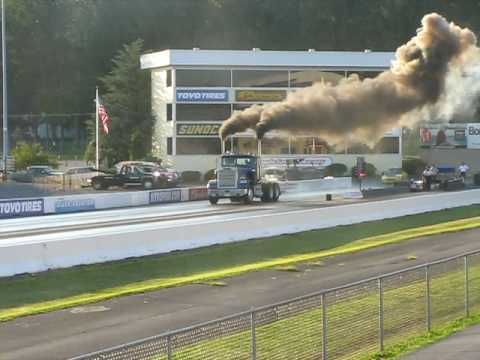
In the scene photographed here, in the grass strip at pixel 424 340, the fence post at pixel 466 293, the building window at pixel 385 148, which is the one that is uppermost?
the building window at pixel 385 148

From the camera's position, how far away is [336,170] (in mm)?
69312

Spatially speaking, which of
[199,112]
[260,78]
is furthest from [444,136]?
[199,112]

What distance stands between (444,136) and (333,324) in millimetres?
67348

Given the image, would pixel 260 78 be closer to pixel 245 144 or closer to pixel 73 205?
pixel 245 144

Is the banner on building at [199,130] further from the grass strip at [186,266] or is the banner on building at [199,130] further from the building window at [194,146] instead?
the grass strip at [186,266]

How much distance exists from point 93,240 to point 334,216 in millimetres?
13011

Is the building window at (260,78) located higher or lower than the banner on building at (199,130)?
higher

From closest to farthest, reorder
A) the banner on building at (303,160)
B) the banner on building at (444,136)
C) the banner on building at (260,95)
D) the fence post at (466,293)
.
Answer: the fence post at (466,293)
the banner on building at (303,160)
the banner on building at (260,95)
the banner on building at (444,136)

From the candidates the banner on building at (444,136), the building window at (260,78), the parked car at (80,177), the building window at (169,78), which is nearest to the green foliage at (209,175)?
the building window at (260,78)

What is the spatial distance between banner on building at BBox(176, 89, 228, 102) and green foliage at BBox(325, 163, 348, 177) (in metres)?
10.6

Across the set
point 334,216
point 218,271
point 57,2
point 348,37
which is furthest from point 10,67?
point 218,271

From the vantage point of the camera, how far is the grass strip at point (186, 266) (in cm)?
2080

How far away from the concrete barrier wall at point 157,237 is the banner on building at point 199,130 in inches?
1230

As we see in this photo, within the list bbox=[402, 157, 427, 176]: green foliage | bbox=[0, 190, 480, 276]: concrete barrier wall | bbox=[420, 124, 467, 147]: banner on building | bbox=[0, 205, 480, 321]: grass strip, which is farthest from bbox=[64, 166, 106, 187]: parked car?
bbox=[420, 124, 467, 147]: banner on building
